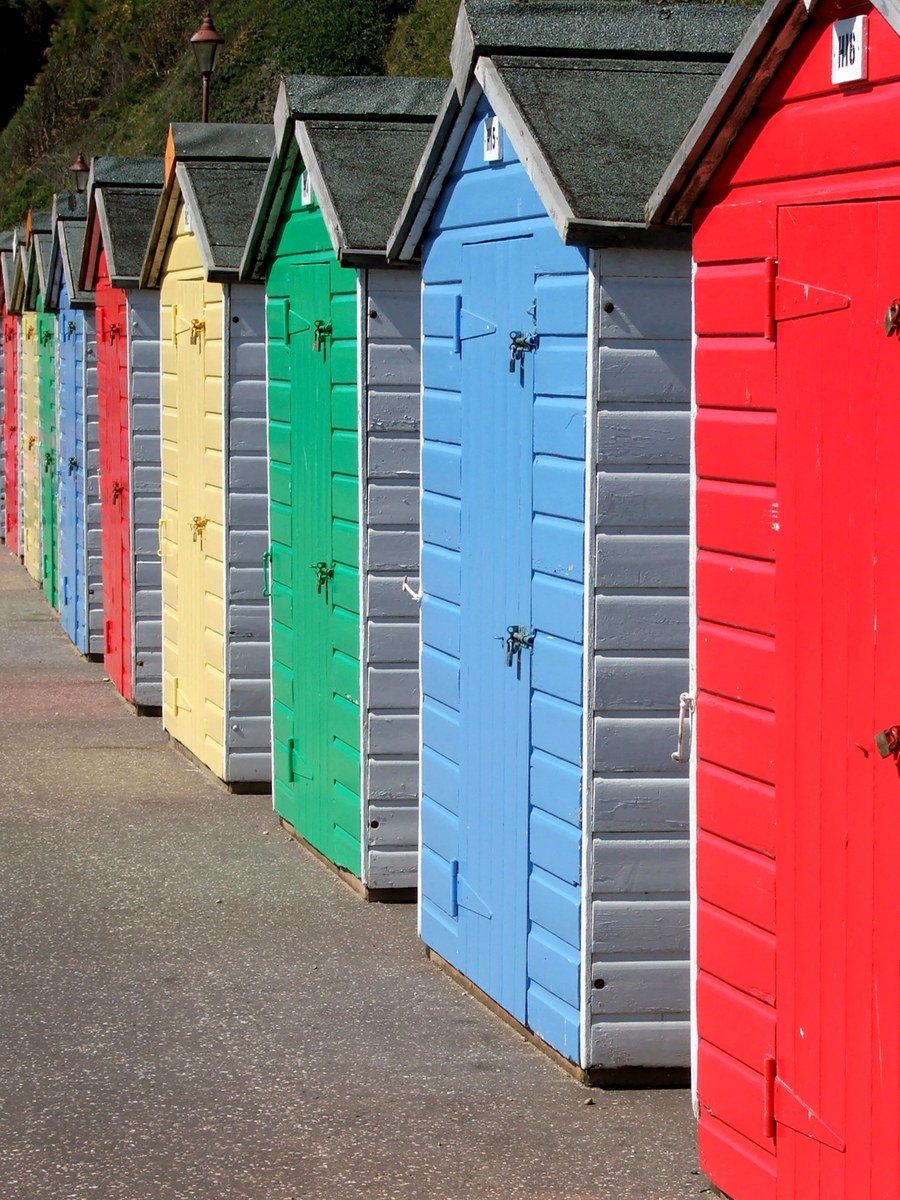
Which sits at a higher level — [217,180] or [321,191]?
[217,180]

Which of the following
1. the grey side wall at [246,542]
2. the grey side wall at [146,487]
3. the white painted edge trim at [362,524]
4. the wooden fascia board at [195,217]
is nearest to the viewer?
the white painted edge trim at [362,524]

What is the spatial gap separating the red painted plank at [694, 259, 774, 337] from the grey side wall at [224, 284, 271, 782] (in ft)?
16.9

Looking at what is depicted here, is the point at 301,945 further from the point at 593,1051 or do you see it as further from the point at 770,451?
the point at 770,451

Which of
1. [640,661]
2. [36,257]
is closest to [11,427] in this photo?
[36,257]

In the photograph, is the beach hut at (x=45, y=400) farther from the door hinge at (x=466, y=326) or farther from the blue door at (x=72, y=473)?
the door hinge at (x=466, y=326)

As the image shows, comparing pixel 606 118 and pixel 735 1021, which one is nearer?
pixel 735 1021

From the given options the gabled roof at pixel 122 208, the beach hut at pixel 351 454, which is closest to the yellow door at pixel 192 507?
the gabled roof at pixel 122 208

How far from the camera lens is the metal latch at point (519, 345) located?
20.0 feet

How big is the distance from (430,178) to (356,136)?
4.77ft

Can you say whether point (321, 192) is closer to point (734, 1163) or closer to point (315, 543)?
point (315, 543)

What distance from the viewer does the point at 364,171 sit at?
810 cm

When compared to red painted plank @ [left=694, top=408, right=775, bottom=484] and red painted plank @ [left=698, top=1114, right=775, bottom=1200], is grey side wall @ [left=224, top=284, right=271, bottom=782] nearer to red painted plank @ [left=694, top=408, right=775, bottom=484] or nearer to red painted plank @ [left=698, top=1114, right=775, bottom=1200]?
red painted plank @ [left=694, top=408, right=775, bottom=484]

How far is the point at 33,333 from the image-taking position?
18562 mm

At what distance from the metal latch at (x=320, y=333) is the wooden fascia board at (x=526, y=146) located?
6.64ft
